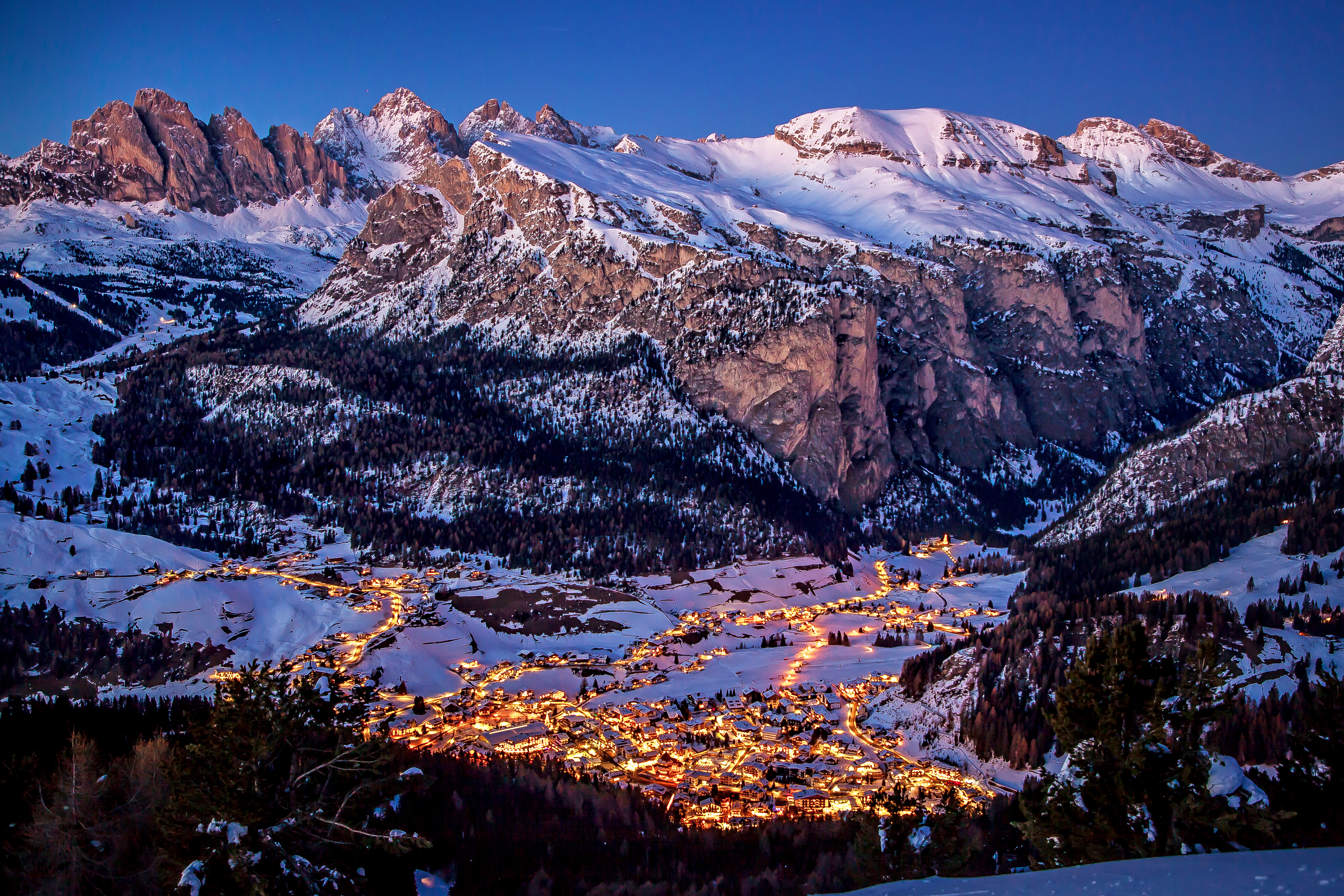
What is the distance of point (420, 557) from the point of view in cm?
14550

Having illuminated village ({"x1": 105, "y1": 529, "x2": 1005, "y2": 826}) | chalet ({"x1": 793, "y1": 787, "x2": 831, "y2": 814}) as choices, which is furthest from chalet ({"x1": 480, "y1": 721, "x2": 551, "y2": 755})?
chalet ({"x1": 793, "y1": 787, "x2": 831, "y2": 814})

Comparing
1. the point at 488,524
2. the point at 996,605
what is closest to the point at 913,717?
the point at 996,605

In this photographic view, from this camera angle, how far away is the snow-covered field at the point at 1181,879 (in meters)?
14.2

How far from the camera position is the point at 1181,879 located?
15156mm

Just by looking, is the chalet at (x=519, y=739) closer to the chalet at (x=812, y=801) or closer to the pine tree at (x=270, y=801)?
the chalet at (x=812, y=801)

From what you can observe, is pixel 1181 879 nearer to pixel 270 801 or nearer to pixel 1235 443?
pixel 270 801

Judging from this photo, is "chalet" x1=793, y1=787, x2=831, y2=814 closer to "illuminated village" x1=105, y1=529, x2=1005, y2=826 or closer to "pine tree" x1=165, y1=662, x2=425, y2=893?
"illuminated village" x1=105, y1=529, x2=1005, y2=826

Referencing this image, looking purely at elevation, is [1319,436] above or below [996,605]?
above

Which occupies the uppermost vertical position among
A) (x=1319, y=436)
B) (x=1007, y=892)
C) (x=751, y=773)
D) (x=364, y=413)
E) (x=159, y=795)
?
(x=364, y=413)

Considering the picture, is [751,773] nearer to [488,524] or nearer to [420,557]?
[420,557]

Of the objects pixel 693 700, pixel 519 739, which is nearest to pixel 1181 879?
pixel 519 739

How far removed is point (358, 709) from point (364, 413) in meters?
153

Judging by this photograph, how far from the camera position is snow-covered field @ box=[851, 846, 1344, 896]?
46.5ft

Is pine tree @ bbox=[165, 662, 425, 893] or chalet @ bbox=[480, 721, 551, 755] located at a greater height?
pine tree @ bbox=[165, 662, 425, 893]
